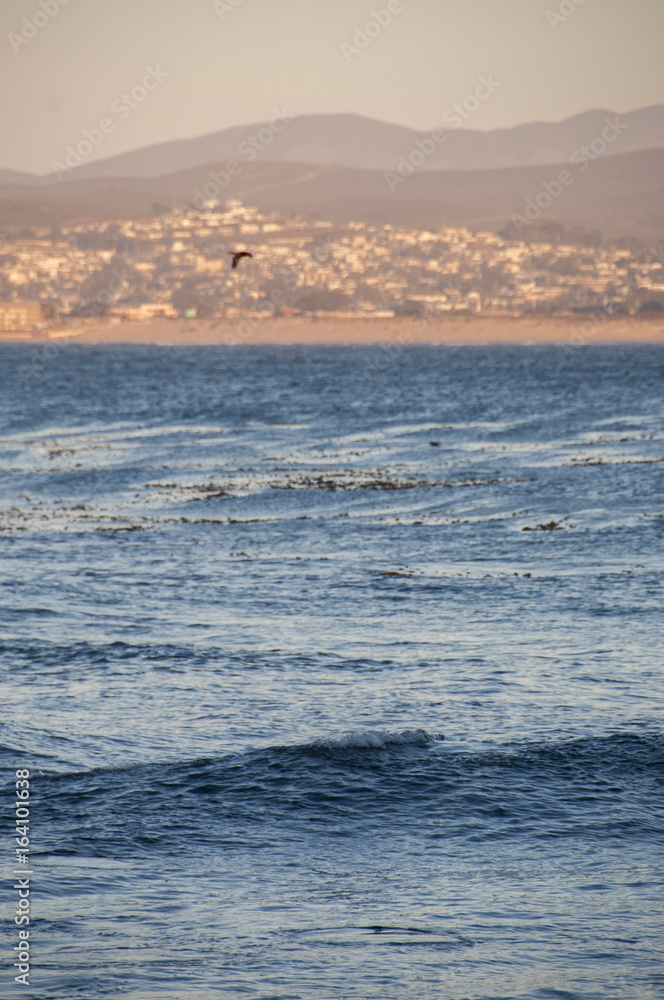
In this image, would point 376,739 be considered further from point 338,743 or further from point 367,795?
point 367,795

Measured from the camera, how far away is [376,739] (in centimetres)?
1363

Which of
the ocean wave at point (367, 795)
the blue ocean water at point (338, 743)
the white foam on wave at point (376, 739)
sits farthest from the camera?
the white foam on wave at point (376, 739)

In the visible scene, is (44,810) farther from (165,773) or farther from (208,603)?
(208,603)

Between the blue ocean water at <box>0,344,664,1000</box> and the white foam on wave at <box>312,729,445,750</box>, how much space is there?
0.16 feet

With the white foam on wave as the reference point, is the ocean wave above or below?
below

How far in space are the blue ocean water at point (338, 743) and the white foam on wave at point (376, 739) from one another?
50 mm

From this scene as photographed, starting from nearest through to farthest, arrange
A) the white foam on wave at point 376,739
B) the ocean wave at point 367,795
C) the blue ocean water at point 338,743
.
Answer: the blue ocean water at point 338,743 < the ocean wave at point 367,795 < the white foam on wave at point 376,739

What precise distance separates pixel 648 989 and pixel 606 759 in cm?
469

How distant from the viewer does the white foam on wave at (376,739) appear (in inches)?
531

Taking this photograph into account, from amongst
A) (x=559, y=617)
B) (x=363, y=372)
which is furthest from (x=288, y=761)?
(x=363, y=372)

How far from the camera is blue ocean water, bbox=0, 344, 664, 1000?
907 centimetres

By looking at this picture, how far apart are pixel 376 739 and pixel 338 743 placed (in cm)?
47

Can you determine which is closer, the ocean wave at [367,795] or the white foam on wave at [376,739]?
the ocean wave at [367,795]

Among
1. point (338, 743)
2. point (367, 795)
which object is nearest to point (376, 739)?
point (338, 743)
